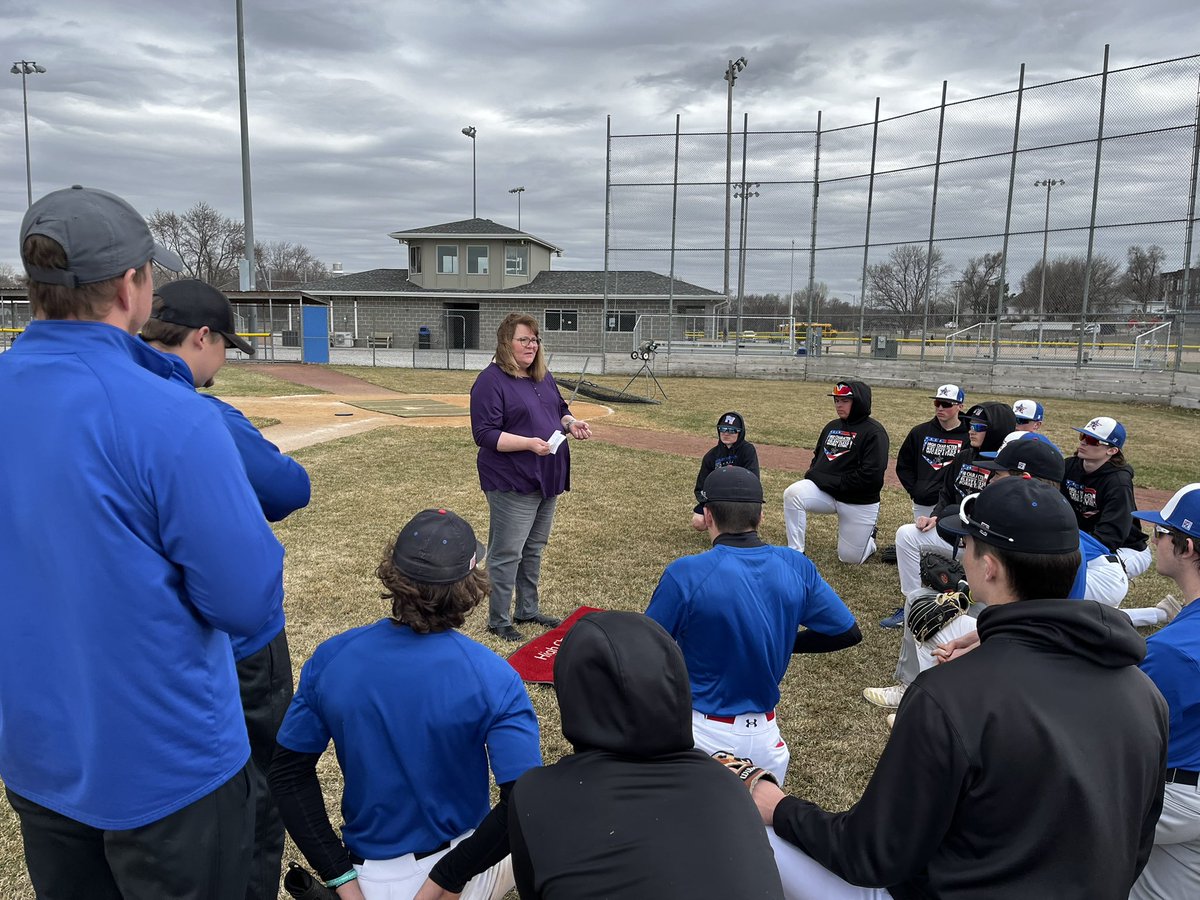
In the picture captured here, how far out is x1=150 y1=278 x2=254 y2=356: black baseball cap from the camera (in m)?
2.53

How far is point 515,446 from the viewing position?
485 centimetres

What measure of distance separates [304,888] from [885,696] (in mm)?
3431

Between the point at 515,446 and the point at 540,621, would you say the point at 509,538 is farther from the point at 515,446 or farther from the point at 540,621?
the point at 540,621

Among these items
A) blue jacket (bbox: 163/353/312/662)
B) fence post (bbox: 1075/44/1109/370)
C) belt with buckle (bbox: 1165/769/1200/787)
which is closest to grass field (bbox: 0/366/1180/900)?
blue jacket (bbox: 163/353/312/662)

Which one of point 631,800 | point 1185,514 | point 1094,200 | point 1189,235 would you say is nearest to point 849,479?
point 1185,514

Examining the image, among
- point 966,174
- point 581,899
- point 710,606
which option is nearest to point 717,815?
point 581,899

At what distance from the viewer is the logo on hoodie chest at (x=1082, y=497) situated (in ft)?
18.2

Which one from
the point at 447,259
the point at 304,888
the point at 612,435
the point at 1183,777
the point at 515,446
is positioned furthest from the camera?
the point at 447,259

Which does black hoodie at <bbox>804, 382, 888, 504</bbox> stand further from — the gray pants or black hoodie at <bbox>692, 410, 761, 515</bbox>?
the gray pants

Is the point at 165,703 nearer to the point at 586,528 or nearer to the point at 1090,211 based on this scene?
the point at 586,528

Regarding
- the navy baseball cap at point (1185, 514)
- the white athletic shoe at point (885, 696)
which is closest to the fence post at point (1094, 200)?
the white athletic shoe at point (885, 696)

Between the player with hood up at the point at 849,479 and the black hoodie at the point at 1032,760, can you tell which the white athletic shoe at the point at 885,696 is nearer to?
the player with hood up at the point at 849,479

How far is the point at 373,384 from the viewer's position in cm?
2225

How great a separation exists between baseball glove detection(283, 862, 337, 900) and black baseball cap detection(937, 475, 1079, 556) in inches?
83.5
